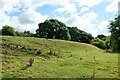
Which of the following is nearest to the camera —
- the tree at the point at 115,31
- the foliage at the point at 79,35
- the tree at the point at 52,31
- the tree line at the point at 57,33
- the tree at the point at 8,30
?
the tree at the point at 115,31

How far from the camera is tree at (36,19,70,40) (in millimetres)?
82688

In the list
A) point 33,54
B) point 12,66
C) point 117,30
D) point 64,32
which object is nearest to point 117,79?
point 117,30

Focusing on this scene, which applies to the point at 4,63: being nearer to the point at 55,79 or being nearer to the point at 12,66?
the point at 12,66

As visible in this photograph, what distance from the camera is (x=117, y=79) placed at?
18.0 meters

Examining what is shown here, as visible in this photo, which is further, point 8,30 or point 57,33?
point 57,33

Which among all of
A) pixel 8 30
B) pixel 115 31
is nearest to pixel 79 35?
pixel 8 30

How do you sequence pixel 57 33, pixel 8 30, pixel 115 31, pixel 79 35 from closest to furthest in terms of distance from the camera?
pixel 115 31, pixel 8 30, pixel 57 33, pixel 79 35

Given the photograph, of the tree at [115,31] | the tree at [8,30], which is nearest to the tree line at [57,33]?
the tree at [8,30]

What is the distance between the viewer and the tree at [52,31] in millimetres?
82688

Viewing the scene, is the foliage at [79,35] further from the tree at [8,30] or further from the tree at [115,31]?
the tree at [115,31]

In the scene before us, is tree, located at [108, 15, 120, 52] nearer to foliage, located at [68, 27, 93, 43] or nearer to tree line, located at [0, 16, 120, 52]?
tree line, located at [0, 16, 120, 52]

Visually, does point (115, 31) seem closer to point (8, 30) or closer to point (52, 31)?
point (8, 30)

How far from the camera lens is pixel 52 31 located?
83.2 m

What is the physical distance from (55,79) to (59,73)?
5.83 ft
